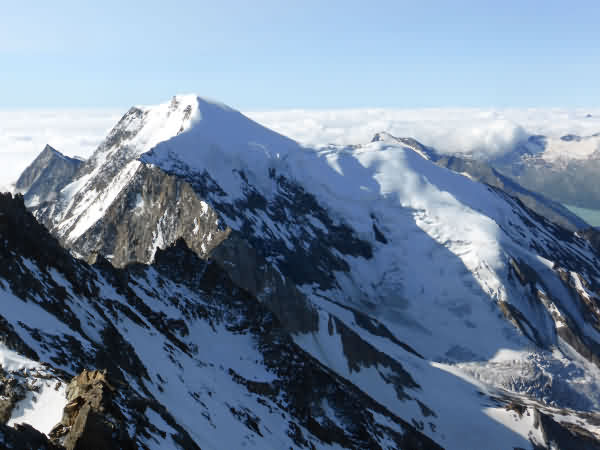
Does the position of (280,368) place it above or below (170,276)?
below

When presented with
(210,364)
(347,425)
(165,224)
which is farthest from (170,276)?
(165,224)

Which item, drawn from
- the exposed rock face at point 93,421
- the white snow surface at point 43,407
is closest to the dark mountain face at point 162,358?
the exposed rock face at point 93,421

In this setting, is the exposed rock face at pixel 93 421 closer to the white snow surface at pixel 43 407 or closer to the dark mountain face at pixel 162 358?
the dark mountain face at pixel 162 358

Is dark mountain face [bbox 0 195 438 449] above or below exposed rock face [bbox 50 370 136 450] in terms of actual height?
below

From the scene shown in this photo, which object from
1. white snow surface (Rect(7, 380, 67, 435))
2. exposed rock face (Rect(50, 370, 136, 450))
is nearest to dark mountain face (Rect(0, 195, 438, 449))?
exposed rock face (Rect(50, 370, 136, 450))

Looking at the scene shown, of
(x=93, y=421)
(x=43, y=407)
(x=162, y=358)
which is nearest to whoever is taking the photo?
(x=93, y=421)

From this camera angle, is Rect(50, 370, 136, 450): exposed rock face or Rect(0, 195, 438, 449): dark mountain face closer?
Rect(50, 370, 136, 450): exposed rock face

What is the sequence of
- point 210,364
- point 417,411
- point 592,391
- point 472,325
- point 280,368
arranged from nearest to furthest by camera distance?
point 210,364 → point 280,368 → point 417,411 → point 592,391 → point 472,325

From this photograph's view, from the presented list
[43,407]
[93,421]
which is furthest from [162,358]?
[93,421]

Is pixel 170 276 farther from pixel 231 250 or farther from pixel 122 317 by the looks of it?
pixel 231 250

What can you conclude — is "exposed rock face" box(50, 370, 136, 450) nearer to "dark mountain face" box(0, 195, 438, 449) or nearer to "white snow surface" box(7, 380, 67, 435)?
"dark mountain face" box(0, 195, 438, 449)

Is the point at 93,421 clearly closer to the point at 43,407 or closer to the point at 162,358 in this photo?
the point at 43,407
